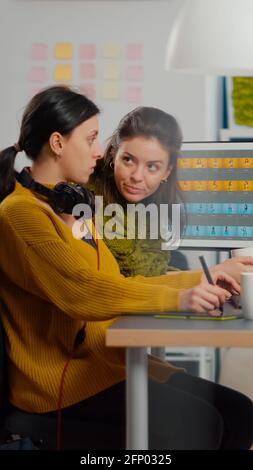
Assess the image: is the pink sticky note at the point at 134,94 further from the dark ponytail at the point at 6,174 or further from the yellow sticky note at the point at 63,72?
the dark ponytail at the point at 6,174

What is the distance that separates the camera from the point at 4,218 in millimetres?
1361

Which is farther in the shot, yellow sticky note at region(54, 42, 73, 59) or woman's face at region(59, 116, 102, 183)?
yellow sticky note at region(54, 42, 73, 59)

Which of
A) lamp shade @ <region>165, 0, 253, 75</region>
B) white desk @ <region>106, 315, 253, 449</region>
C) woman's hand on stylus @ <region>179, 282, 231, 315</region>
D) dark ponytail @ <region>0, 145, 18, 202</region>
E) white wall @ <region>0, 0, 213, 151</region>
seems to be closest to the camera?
white desk @ <region>106, 315, 253, 449</region>

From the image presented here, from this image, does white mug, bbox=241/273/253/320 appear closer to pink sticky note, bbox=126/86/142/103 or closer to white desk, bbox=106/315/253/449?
white desk, bbox=106/315/253/449

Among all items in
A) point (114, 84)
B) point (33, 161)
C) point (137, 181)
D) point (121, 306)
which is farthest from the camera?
point (114, 84)

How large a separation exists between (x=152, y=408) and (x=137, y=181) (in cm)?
54

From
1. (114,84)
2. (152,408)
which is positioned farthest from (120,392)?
(114,84)

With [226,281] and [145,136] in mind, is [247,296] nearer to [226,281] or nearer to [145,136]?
[226,281]

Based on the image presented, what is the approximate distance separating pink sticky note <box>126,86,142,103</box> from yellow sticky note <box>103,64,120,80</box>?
4cm

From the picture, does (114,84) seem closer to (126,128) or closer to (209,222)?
(126,128)

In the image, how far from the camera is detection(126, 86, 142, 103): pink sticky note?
1.87 meters

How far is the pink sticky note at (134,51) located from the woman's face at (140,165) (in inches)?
9.7

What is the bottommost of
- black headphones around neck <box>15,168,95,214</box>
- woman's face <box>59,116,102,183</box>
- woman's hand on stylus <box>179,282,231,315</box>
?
woman's hand on stylus <box>179,282,231,315</box>

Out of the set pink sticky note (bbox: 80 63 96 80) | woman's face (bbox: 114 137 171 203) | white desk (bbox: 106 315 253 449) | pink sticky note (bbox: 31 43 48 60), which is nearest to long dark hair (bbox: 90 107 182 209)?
woman's face (bbox: 114 137 171 203)
